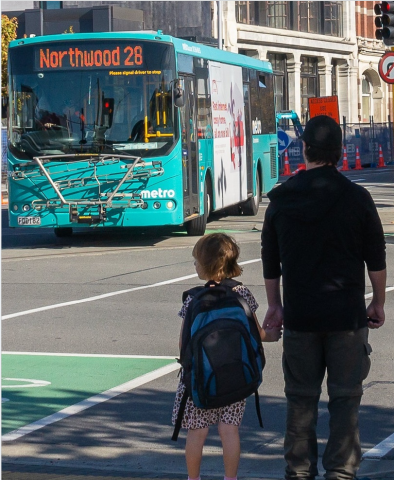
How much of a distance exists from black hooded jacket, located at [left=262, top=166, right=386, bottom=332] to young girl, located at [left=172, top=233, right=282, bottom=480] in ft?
0.97

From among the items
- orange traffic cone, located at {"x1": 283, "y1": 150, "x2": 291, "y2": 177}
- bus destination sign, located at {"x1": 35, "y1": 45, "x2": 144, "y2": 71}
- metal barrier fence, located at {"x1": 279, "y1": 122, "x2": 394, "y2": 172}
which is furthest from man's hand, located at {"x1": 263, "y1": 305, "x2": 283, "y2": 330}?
metal barrier fence, located at {"x1": 279, "y1": 122, "x2": 394, "y2": 172}

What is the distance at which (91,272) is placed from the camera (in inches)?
547

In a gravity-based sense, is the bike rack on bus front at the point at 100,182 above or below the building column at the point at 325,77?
below

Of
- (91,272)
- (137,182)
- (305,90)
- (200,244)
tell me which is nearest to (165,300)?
(91,272)

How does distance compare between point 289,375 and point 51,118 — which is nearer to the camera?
point 289,375

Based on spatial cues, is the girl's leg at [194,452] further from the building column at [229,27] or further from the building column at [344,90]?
the building column at [344,90]

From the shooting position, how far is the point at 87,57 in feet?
53.6

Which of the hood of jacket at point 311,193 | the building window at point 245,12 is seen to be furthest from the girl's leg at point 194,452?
the building window at point 245,12

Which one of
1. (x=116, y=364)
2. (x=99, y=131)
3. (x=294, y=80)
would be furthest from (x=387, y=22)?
(x=294, y=80)

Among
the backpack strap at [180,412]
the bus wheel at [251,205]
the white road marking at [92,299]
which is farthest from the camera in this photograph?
the bus wheel at [251,205]

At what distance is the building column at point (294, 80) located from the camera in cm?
5634

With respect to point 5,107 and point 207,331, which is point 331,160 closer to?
point 207,331

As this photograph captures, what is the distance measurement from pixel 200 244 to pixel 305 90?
55.4 m

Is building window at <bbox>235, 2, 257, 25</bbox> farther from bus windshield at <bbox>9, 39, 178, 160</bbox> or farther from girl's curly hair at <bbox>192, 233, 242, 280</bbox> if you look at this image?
girl's curly hair at <bbox>192, 233, 242, 280</bbox>
